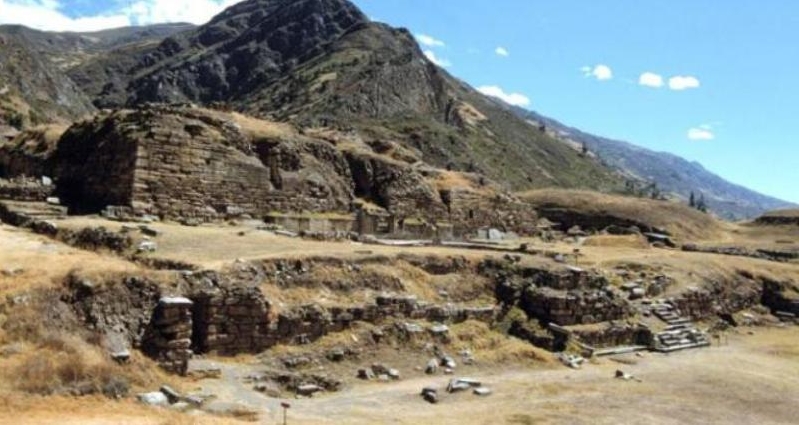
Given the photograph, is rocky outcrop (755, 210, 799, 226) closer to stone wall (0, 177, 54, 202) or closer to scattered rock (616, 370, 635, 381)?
scattered rock (616, 370, 635, 381)

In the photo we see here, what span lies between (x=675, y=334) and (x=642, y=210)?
36031mm

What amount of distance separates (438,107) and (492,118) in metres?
30.7

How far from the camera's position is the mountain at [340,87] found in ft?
292

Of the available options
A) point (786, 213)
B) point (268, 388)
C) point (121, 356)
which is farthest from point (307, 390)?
point (786, 213)

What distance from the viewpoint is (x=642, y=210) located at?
5675cm

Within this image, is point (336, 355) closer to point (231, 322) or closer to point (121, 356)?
point (231, 322)

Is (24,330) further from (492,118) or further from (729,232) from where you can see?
(492,118)

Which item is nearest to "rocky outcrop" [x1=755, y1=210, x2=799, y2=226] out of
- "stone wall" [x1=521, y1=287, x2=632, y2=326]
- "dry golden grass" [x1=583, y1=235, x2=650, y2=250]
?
"dry golden grass" [x1=583, y1=235, x2=650, y2=250]

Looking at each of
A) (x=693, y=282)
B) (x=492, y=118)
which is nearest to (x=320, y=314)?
(x=693, y=282)

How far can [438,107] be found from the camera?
11150 centimetres

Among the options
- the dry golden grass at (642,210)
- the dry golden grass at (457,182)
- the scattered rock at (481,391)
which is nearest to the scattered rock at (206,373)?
the scattered rock at (481,391)

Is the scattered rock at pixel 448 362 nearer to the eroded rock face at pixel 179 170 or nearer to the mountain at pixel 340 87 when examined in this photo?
the eroded rock face at pixel 179 170

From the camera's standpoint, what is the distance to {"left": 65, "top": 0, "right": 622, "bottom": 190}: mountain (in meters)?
88.9

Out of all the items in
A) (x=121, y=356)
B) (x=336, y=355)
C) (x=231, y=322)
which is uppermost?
(x=231, y=322)
